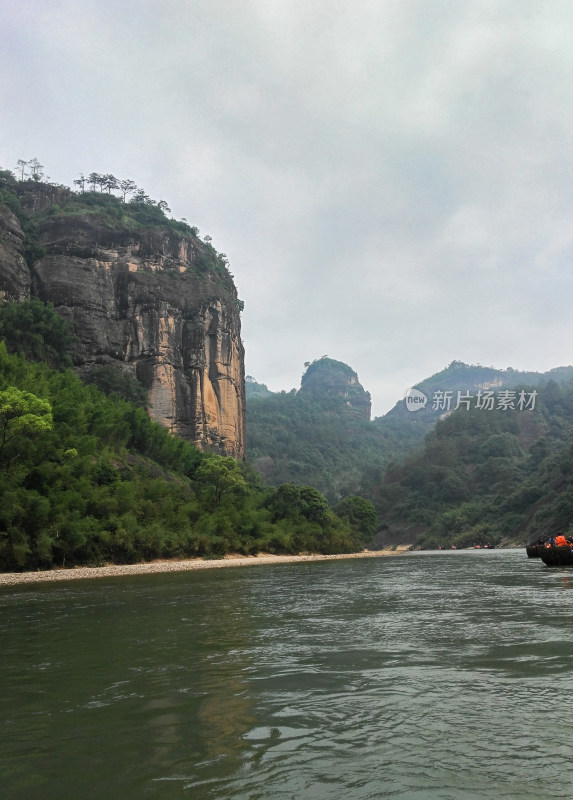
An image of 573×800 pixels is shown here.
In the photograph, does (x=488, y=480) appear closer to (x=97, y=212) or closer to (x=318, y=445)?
(x=318, y=445)

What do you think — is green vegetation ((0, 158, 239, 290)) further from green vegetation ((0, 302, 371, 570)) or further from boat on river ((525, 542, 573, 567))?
boat on river ((525, 542, 573, 567))

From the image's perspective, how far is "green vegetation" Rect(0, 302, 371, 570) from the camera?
2855 centimetres

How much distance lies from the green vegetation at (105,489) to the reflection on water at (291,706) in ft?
57.4

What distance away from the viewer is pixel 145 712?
5652 mm

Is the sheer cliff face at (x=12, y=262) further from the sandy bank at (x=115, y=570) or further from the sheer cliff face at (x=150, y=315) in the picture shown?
the sandy bank at (x=115, y=570)

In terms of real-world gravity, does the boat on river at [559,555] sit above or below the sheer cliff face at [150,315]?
below

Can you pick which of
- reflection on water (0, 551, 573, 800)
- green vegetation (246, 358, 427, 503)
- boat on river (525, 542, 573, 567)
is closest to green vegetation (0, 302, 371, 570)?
reflection on water (0, 551, 573, 800)

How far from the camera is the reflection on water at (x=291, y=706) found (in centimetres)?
399

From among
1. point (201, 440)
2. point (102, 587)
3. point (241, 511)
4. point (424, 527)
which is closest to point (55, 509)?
point (102, 587)

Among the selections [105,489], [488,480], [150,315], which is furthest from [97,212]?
[488,480]

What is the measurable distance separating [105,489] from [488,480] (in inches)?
3489

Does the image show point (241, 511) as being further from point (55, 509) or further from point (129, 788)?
point (129, 788)

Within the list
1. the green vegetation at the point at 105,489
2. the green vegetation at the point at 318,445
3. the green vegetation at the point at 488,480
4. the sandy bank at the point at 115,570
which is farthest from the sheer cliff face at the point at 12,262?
the green vegetation at the point at 318,445

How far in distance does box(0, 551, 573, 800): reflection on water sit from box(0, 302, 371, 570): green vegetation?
57.4ft
